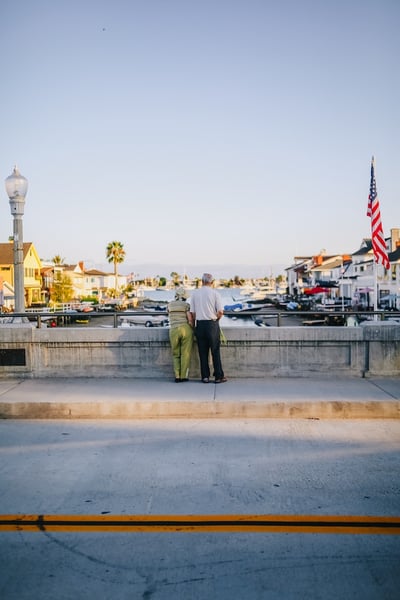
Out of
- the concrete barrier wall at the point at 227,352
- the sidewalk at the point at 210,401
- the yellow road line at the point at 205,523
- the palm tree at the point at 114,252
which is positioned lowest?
the yellow road line at the point at 205,523

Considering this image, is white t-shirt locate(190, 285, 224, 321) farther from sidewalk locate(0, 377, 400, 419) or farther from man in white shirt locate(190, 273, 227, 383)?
sidewalk locate(0, 377, 400, 419)

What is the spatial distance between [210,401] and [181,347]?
1.52 m

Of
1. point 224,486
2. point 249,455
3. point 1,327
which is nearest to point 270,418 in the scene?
point 249,455

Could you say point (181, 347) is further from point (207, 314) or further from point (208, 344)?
point (207, 314)

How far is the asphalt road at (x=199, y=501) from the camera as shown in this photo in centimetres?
362

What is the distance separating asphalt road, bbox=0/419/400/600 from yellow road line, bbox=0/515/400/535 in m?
0.06

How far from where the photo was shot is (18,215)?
10.1m

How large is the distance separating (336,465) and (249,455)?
0.95m

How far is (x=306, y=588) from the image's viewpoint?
3.53m

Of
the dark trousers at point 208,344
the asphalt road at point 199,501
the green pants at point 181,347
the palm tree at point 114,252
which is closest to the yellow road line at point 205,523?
the asphalt road at point 199,501

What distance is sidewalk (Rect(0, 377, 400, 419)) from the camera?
7656mm

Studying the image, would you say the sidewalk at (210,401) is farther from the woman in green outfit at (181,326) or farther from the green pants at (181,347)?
the woman in green outfit at (181,326)

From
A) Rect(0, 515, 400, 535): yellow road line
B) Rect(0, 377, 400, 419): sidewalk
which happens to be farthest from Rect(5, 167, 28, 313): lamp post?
Rect(0, 515, 400, 535): yellow road line

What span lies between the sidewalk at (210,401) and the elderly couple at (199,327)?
0.35 m
